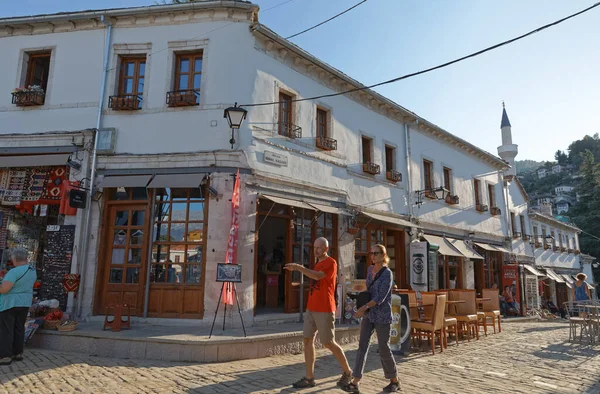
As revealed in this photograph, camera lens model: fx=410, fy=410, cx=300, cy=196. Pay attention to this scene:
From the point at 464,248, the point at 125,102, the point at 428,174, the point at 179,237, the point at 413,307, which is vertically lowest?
the point at 413,307

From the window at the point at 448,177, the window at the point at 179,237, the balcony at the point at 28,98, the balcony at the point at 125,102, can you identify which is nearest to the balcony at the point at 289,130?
the window at the point at 179,237

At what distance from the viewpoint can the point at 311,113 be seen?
10.9m

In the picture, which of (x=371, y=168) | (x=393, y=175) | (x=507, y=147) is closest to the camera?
(x=371, y=168)

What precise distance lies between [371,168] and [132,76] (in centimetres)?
699

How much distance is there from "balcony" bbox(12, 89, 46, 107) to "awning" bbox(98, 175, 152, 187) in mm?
2755

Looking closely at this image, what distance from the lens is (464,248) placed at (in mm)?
15859

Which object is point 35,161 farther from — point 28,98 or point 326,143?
point 326,143

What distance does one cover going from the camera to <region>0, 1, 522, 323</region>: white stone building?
848 cm

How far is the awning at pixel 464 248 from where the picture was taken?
50.3 ft

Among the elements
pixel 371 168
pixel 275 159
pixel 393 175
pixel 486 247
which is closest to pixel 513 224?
pixel 486 247

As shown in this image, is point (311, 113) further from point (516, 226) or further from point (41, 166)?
point (516, 226)

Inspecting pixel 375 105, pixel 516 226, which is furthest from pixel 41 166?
pixel 516 226

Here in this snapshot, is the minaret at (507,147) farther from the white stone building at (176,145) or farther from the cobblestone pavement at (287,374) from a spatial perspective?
the cobblestone pavement at (287,374)

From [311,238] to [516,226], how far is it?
54.5 feet
